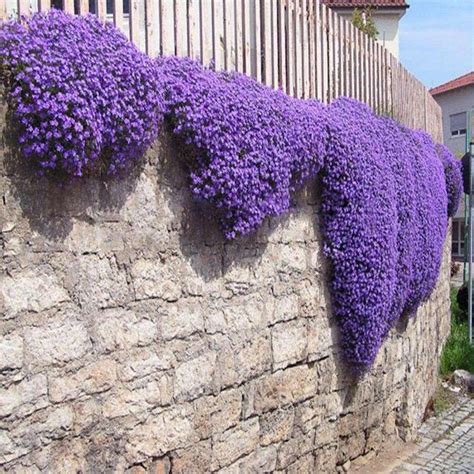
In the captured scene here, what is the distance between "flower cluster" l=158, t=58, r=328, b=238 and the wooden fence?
190mm

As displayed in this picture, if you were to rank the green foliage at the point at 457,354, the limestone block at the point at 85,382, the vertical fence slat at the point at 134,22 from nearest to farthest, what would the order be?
1. the limestone block at the point at 85,382
2. the vertical fence slat at the point at 134,22
3. the green foliage at the point at 457,354

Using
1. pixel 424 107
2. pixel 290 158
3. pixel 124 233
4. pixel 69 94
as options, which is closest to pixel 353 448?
pixel 290 158

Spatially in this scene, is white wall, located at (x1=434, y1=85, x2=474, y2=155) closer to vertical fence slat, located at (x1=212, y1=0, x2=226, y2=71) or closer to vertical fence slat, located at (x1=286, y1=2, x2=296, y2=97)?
vertical fence slat, located at (x1=286, y1=2, x2=296, y2=97)

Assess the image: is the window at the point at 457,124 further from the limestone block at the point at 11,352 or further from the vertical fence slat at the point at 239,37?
the limestone block at the point at 11,352

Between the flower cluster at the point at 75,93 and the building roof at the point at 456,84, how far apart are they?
32261 mm

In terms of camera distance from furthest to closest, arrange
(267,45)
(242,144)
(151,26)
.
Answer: (267,45)
(242,144)
(151,26)

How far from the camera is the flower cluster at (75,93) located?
259 cm

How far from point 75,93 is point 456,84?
1364 inches

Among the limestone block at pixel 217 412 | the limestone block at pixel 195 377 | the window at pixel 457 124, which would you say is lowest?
the limestone block at pixel 217 412

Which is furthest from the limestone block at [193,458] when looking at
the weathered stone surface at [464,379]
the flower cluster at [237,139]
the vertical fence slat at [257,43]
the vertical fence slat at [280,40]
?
the weathered stone surface at [464,379]

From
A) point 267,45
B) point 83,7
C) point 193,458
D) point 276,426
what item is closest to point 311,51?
point 267,45

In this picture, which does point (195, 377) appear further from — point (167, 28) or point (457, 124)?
point (457, 124)

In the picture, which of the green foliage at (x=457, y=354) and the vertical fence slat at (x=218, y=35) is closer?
the vertical fence slat at (x=218, y=35)

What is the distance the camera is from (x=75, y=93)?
2.68 meters
